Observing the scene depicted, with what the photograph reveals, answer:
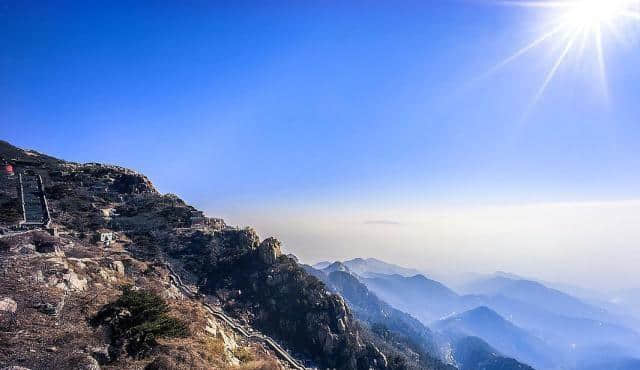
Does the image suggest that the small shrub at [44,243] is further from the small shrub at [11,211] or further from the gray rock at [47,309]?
the gray rock at [47,309]

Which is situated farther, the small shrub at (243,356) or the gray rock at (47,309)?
the small shrub at (243,356)

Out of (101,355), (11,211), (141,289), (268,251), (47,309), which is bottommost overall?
(101,355)

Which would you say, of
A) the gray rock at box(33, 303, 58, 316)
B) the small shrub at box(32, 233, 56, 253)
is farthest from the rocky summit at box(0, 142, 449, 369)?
the small shrub at box(32, 233, 56, 253)

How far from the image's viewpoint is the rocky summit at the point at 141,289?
933 inches

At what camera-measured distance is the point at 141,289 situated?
34.3m

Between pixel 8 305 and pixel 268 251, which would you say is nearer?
pixel 8 305

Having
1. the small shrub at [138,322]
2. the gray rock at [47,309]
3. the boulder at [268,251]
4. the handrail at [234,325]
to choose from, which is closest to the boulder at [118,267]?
the handrail at [234,325]

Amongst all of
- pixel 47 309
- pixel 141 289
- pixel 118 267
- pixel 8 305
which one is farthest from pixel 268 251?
pixel 8 305

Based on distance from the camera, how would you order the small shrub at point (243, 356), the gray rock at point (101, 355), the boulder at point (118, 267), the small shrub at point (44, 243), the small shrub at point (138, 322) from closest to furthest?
the gray rock at point (101, 355) → the small shrub at point (138, 322) → the small shrub at point (243, 356) → the small shrub at point (44, 243) → the boulder at point (118, 267)

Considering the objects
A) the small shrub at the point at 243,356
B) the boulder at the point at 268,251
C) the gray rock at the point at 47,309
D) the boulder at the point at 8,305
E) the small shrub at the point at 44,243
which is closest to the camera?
the boulder at the point at 8,305

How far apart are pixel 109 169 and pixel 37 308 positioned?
85664 mm

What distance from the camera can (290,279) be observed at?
70.3 metres

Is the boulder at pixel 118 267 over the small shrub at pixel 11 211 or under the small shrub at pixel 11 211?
under

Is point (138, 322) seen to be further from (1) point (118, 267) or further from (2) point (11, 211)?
(2) point (11, 211)
